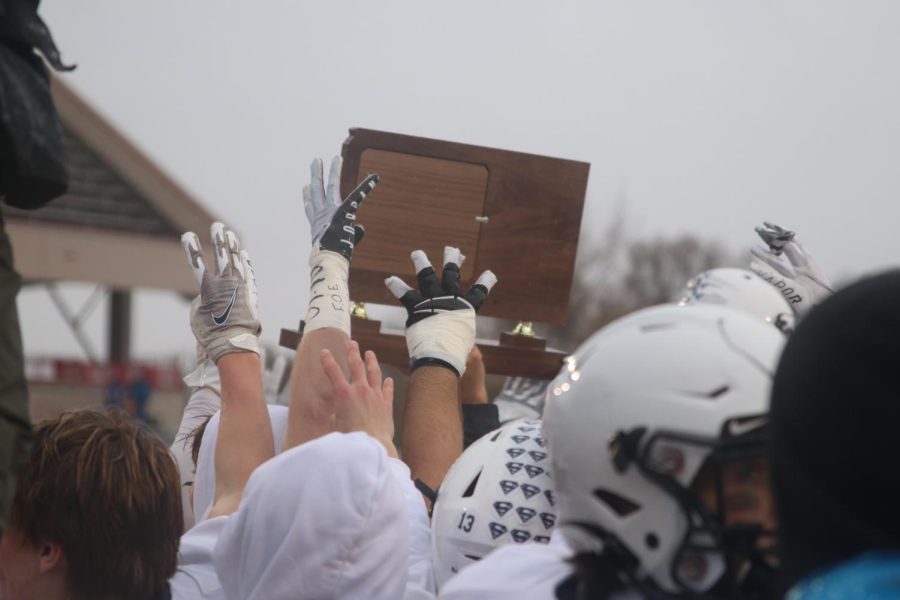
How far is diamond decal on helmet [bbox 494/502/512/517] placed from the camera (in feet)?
9.00

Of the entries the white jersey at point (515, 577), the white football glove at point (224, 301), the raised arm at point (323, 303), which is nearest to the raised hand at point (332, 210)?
the raised arm at point (323, 303)

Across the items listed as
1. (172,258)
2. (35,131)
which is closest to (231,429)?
(35,131)

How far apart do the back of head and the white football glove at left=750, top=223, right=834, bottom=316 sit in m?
1.81

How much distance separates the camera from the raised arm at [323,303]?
285 cm

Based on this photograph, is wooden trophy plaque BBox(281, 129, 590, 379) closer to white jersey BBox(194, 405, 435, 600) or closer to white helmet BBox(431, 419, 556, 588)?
white jersey BBox(194, 405, 435, 600)

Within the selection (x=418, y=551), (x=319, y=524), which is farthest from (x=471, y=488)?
(x=319, y=524)

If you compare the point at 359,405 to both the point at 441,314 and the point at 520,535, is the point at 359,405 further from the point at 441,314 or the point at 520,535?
the point at 441,314

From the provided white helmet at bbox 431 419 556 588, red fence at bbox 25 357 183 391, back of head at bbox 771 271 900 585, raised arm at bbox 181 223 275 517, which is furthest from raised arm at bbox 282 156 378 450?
red fence at bbox 25 357 183 391

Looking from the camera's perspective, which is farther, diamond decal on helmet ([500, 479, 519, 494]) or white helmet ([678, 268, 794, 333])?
diamond decal on helmet ([500, 479, 519, 494])

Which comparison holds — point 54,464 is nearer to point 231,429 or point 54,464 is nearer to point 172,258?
point 231,429

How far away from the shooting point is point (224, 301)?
10.8 ft

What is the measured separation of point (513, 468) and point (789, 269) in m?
0.96

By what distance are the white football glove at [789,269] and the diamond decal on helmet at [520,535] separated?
3.02 feet

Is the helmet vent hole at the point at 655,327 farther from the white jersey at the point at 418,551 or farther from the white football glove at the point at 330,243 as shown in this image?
the white football glove at the point at 330,243
